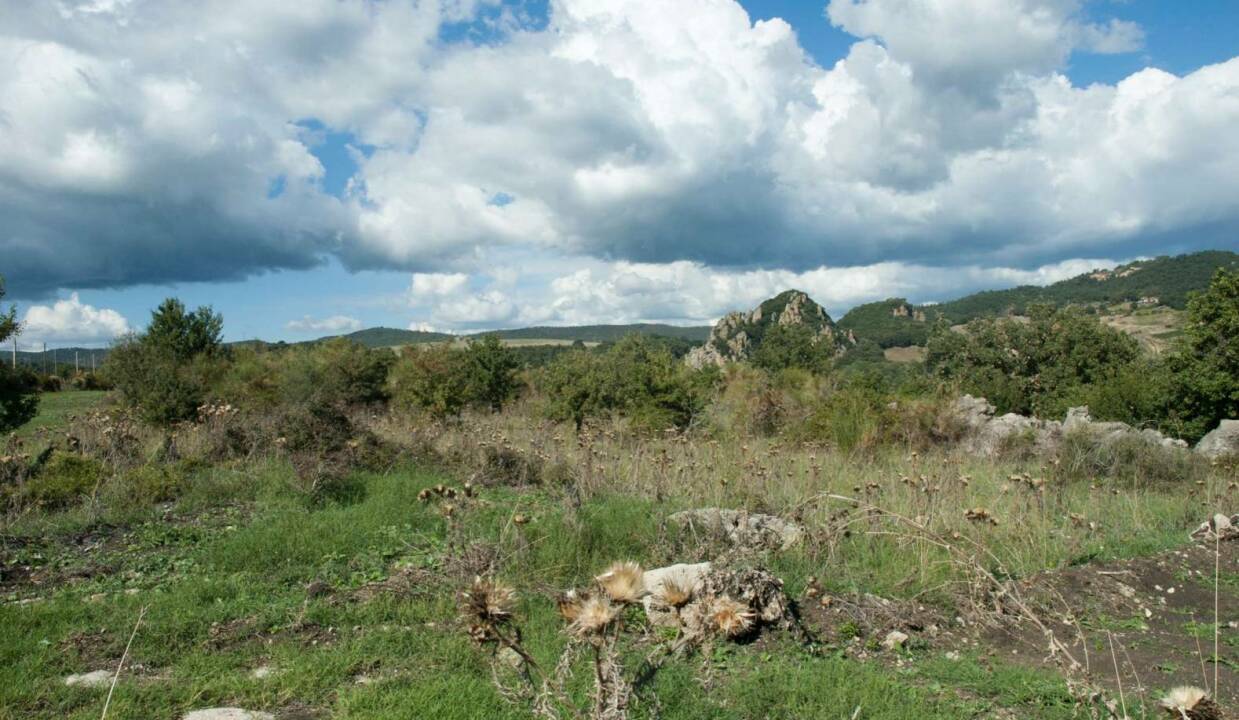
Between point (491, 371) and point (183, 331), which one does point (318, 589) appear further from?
point (183, 331)

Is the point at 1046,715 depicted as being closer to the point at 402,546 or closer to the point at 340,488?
the point at 402,546

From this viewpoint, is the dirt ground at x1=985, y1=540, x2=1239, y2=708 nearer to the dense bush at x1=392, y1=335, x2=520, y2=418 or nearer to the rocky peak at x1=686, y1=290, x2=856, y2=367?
the dense bush at x1=392, y1=335, x2=520, y2=418

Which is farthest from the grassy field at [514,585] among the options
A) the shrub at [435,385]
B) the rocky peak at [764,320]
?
the rocky peak at [764,320]

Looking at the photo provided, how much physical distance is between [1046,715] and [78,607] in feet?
18.3

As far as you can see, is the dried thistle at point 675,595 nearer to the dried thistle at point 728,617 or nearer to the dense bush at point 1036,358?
the dried thistle at point 728,617

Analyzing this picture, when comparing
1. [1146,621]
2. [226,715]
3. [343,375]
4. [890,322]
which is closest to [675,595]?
[226,715]

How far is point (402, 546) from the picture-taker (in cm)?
620

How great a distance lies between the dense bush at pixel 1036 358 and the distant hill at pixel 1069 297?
3489 cm

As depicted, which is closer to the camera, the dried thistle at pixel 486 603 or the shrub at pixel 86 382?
the dried thistle at pixel 486 603

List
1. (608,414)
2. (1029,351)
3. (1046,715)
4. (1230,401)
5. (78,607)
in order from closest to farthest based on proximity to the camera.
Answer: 1. (1046,715)
2. (78,607)
3. (1230,401)
4. (608,414)
5. (1029,351)

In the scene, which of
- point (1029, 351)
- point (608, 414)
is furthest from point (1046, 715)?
point (1029, 351)

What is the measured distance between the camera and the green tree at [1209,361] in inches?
575

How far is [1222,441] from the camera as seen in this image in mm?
12867

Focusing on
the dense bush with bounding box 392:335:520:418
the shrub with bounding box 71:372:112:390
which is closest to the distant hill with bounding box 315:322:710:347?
the shrub with bounding box 71:372:112:390
